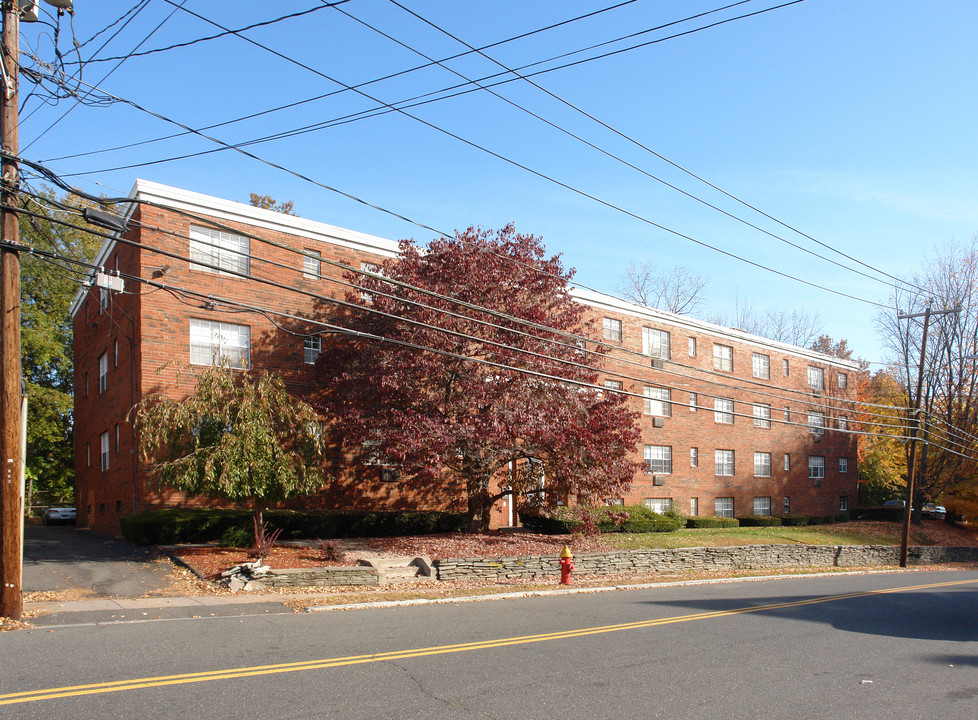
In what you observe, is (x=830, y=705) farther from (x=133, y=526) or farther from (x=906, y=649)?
(x=133, y=526)

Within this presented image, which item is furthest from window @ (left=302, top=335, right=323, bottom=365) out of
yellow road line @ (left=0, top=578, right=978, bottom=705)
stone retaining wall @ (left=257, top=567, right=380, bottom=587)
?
yellow road line @ (left=0, top=578, right=978, bottom=705)

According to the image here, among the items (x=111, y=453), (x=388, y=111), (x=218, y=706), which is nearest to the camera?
(x=218, y=706)

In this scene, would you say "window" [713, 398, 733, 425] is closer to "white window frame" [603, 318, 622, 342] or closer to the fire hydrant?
"white window frame" [603, 318, 622, 342]

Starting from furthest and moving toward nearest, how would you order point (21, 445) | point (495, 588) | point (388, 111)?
point (495, 588) < point (388, 111) < point (21, 445)

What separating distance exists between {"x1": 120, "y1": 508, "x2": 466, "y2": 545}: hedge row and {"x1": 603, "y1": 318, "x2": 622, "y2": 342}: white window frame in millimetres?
12620

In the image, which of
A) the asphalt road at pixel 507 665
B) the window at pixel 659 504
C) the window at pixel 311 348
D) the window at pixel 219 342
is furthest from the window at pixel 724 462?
the window at pixel 219 342

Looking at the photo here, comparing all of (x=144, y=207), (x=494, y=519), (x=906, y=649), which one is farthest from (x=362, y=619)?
(x=494, y=519)

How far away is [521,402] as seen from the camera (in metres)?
20.5

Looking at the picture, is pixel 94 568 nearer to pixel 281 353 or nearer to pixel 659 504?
pixel 281 353

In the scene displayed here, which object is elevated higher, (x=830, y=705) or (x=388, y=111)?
(x=388, y=111)

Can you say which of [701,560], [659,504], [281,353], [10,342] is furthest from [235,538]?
[659,504]

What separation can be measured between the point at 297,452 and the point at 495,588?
602 centimetres

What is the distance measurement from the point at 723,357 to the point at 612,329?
330 inches

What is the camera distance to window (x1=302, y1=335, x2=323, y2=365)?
963 inches
